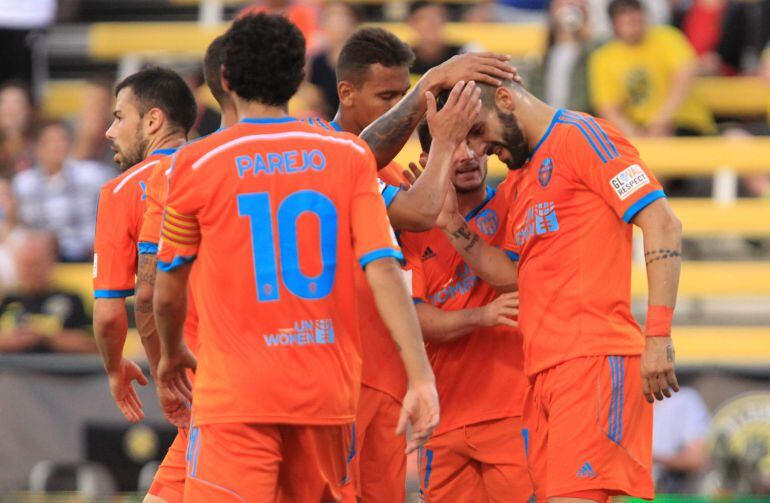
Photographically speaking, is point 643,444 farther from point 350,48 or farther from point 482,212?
point 350,48

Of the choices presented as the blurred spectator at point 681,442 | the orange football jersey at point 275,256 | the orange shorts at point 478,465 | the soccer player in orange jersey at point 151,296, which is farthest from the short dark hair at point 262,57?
the blurred spectator at point 681,442

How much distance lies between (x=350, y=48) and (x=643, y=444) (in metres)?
2.29

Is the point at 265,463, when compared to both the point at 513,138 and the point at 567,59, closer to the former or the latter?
the point at 513,138

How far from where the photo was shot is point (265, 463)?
499 cm

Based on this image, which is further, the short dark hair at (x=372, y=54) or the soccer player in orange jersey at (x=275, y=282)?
the short dark hair at (x=372, y=54)

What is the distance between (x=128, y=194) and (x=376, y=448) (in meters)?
1.58

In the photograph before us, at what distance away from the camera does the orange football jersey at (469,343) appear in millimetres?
6594

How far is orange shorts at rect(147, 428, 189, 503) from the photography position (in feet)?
20.0

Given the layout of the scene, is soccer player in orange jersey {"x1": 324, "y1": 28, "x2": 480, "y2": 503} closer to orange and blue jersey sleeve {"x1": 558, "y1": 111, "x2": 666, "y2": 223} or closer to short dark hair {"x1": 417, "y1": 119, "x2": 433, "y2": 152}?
short dark hair {"x1": 417, "y1": 119, "x2": 433, "y2": 152}

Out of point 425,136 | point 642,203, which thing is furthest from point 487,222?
point 642,203

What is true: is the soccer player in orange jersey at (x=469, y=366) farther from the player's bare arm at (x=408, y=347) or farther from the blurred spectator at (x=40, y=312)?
the blurred spectator at (x=40, y=312)

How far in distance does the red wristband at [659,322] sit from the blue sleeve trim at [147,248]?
6.70 ft

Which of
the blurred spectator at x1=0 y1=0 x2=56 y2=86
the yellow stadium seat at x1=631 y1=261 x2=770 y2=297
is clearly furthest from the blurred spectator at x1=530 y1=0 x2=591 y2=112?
the blurred spectator at x1=0 y1=0 x2=56 y2=86

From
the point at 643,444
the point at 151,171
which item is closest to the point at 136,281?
the point at 151,171
